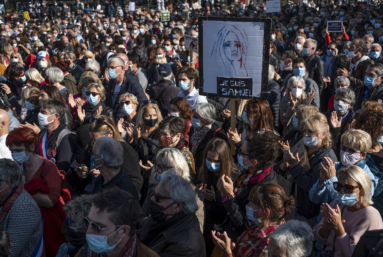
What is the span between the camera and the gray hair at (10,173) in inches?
118

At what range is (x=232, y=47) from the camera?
437 cm

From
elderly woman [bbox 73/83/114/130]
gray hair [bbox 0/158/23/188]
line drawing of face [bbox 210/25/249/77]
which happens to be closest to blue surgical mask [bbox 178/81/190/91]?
elderly woman [bbox 73/83/114/130]

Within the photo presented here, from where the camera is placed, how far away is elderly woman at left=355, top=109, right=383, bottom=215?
356 centimetres

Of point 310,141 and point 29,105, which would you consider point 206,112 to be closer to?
point 310,141

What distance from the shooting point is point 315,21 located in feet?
53.8

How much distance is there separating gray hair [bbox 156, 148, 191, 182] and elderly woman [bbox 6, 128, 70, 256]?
3.22 ft

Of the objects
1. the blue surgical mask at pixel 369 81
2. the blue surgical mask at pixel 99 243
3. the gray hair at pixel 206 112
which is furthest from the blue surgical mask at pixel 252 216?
the blue surgical mask at pixel 369 81

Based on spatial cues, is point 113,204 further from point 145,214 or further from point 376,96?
point 376,96

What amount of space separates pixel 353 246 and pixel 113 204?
167 centimetres

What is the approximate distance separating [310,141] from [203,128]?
1356 millimetres

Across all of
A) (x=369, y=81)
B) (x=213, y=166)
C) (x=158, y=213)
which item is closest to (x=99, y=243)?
(x=158, y=213)

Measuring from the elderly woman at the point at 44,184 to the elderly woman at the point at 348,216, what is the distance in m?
2.21

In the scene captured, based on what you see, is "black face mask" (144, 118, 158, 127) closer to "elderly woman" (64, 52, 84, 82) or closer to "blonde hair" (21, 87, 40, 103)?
"blonde hair" (21, 87, 40, 103)

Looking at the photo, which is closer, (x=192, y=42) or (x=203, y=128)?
(x=203, y=128)
